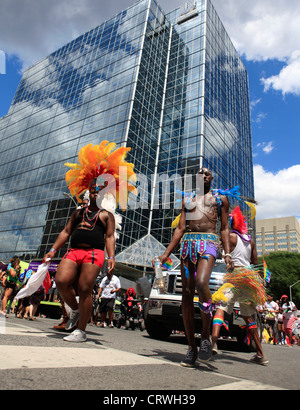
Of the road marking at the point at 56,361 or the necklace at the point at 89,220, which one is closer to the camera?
the road marking at the point at 56,361

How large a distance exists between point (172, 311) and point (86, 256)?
2.73 m

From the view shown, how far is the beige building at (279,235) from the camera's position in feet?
452

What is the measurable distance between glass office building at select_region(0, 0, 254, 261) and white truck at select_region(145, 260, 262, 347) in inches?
920

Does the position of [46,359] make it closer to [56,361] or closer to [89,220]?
[56,361]

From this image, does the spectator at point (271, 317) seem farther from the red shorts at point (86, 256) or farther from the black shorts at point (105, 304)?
the red shorts at point (86, 256)

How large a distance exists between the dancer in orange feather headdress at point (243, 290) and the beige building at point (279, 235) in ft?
461

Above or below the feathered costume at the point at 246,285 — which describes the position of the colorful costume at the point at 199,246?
above

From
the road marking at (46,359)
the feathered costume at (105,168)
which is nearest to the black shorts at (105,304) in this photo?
the feathered costume at (105,168)

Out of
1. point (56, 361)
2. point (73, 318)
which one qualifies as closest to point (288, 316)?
point (73, 318)

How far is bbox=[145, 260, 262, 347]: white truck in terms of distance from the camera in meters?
5.16

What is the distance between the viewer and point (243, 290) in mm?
3959

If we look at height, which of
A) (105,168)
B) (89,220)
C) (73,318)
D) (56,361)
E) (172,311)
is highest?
(105,168)

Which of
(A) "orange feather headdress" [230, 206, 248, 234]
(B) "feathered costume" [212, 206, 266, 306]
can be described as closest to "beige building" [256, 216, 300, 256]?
(A) "orange feather headdress" [230, 206, 248, 234]

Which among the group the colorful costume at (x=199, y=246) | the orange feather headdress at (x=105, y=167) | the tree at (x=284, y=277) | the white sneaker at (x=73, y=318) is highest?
the tree at (x=284, y=277)
